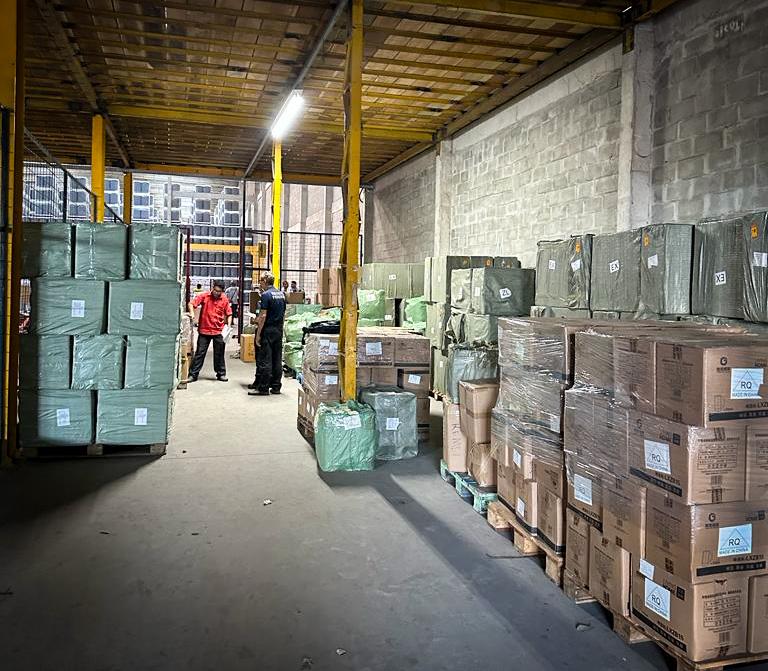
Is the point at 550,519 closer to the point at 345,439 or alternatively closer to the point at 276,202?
the point at 345,439

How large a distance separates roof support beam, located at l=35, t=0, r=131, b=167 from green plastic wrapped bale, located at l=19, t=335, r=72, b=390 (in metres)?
4.01

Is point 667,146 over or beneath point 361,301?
over

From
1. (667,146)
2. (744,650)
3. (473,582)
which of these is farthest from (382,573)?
(667,146)

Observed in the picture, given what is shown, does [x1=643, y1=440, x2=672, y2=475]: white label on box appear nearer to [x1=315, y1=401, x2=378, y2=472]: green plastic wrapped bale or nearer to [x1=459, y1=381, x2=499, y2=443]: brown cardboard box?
[x1=459, y1=381, x2=499, y2=443]: brown cardboard box

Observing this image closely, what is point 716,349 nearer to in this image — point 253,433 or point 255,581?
point 255,581

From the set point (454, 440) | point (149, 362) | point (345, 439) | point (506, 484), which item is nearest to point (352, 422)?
point (345, 439)

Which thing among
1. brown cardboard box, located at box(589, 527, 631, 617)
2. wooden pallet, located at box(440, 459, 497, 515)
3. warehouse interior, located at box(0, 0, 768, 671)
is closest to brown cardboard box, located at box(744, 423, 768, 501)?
warehouse interior, located at box(0, 0, 768, 671)

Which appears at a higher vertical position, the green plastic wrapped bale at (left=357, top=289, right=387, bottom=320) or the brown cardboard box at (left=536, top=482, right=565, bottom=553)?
the green plastic wrapped bale at (left=357, top=289, right=387, bottom=320)

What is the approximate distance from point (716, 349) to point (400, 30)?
261 inches

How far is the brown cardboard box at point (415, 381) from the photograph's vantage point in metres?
7.16

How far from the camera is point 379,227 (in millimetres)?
17766

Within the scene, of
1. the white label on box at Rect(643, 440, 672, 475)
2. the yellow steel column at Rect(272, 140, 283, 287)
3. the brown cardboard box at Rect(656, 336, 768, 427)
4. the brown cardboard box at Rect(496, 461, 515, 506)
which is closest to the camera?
the brown cardboard box at Rect(656, 336, 768, 427)

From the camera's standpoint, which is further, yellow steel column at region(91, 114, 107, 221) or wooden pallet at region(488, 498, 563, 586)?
yellow steel column at region(91, 114, 107, 221)

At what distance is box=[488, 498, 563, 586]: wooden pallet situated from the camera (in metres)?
3.81
